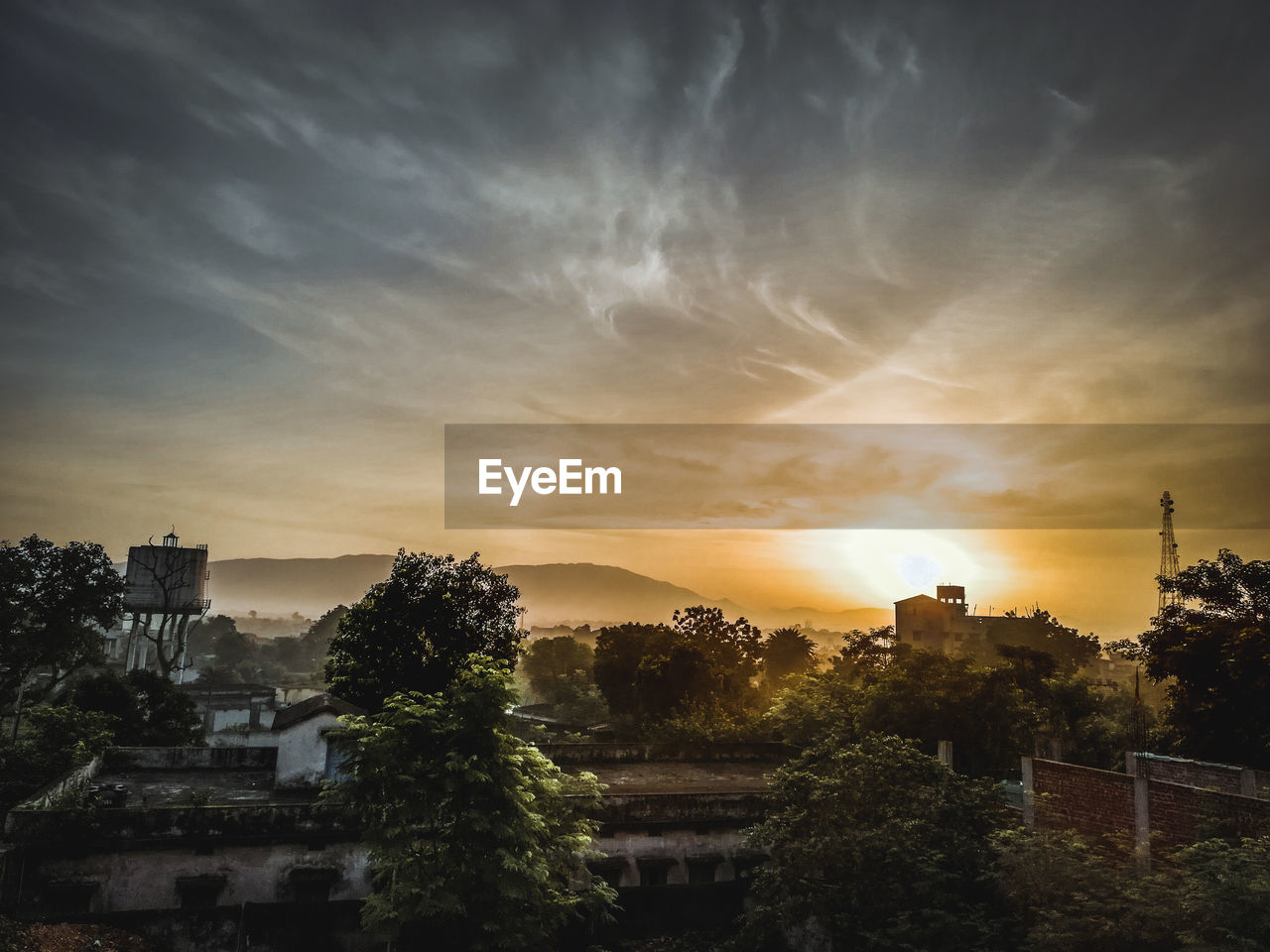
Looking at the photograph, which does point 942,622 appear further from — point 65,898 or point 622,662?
point 65,898

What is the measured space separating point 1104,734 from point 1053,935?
2583 centimetres

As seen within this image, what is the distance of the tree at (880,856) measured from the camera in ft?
47.2

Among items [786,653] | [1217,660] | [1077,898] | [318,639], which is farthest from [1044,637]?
[318,639]

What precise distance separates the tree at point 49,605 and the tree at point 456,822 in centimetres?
2452

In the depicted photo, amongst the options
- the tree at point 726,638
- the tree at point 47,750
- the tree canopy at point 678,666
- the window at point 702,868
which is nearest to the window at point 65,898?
the tree at point 47,750

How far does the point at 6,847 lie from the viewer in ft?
49.5

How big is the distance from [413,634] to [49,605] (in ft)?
54.2

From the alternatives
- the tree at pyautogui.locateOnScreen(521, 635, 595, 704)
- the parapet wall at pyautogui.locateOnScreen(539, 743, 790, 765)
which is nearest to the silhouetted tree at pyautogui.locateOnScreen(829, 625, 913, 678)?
the parapet wall at pyautogui.locateOnScreen(539, 743, 790, 765)

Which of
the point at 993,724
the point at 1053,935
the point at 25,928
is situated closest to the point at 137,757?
the point at 25,928

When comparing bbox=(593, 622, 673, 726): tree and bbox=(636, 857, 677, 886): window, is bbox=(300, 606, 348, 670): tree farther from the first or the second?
bbox=(636, 857, 677, 886): window

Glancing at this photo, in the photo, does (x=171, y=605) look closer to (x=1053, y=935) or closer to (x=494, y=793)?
(x=494, y=793)

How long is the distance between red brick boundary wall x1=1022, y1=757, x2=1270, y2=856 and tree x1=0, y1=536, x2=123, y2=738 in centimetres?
3494

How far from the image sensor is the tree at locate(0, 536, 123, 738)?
30500mm

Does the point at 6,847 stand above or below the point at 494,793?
below
